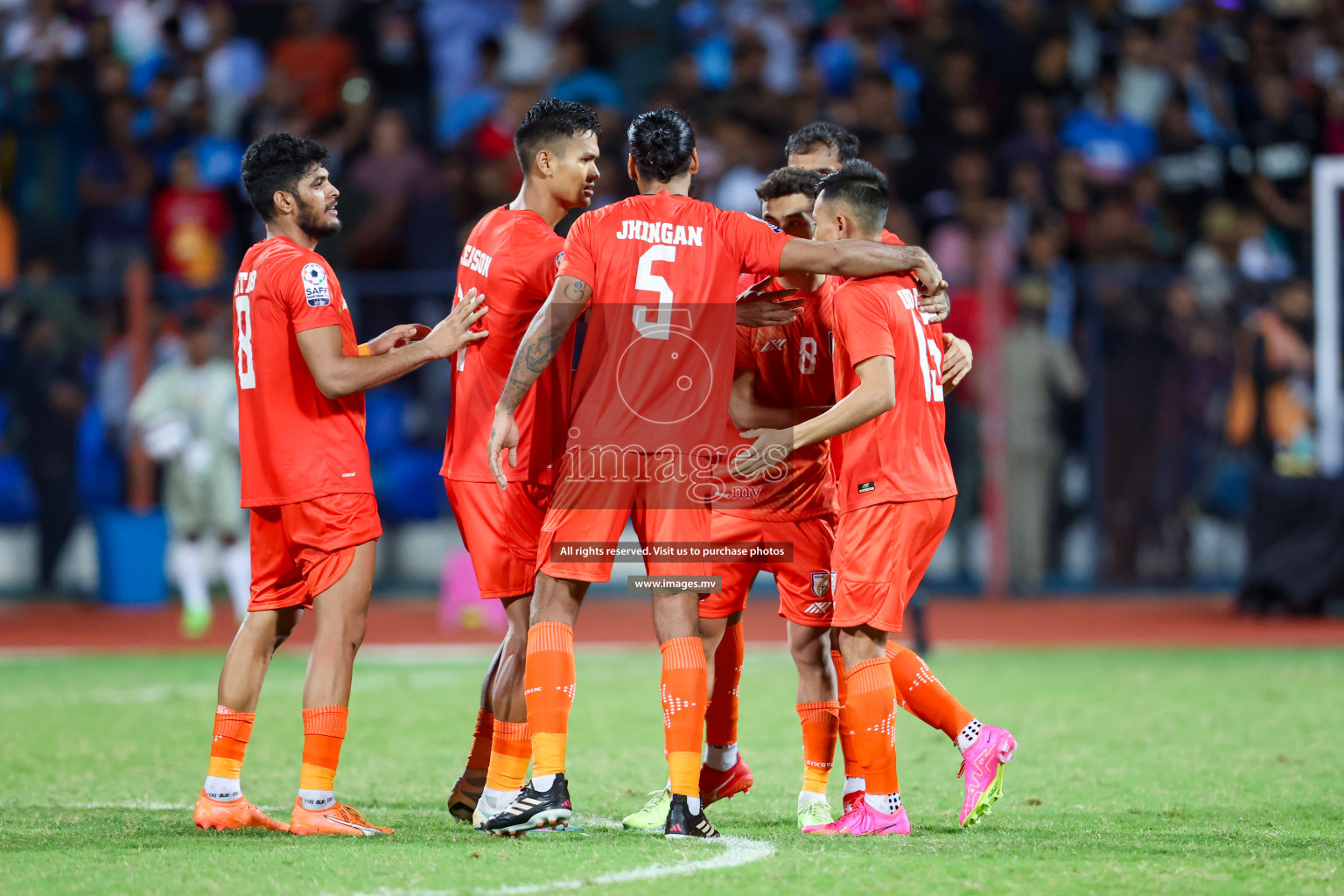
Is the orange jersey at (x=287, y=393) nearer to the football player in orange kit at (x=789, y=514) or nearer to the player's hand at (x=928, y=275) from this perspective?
the football player in orange kit at (x=789, y=514)

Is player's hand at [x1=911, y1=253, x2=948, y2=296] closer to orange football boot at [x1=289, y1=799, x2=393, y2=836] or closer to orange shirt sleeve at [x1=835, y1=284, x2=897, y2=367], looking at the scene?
orange shirt sleeve at [x1=835, y1=284, x2=897, y2=367]

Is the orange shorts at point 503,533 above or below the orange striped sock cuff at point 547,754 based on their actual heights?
above

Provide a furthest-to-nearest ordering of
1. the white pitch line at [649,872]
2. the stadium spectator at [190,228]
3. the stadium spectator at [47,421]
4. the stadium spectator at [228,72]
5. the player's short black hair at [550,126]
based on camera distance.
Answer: the stadium spectator at [228,72] → the stadium spectator at [190,228] → the stadium spectator at [47,421] → the player's short black hair at [550,126] → the white pitch line at [649,872]

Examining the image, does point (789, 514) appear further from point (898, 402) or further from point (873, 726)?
point (873, 726)

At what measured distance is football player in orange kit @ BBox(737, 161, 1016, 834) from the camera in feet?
17.8

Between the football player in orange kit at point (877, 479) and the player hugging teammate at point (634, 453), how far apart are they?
0.03 ft

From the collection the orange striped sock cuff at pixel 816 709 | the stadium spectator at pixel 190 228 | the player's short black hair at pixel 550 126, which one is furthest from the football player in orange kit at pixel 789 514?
the stadium spectator at pixel 190 228

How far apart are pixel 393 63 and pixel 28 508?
6.15 meters

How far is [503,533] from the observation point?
5.73 metres

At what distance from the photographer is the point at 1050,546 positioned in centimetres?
1455

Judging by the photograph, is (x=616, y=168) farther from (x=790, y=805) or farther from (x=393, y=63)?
(x=790, y=805)

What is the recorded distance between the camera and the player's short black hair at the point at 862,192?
18.5 ft

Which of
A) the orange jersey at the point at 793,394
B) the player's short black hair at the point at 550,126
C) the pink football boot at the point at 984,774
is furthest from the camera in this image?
the orange jersey at the point at 793,394

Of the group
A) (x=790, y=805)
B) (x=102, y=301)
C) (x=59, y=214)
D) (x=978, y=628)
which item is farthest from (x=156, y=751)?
(x=59, y=214)
